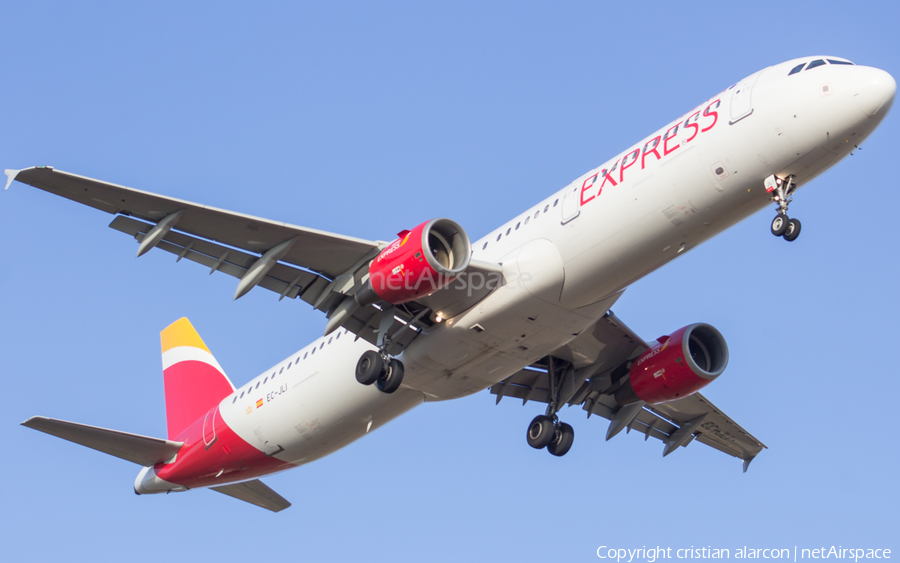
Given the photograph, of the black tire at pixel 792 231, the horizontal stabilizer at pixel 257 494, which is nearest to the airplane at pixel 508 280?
the black tire at pixel 792 231

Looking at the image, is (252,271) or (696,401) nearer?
(252,271)

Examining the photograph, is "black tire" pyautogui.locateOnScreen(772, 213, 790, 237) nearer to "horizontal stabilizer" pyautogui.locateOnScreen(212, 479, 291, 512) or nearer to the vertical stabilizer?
"horizontal stabilizer" pyautogui.locateOnScreen(212, 479, 291, 512)

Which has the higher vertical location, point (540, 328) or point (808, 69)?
point (808, 69)

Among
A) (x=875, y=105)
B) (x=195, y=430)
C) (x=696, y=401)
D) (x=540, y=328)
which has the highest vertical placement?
(x=875, y=105)

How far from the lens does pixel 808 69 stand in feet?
58.6

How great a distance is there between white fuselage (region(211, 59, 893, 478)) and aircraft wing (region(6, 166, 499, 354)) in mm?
725

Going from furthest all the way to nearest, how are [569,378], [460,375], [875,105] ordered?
1. [569,378]
2. [460,375]
3. [875,105]

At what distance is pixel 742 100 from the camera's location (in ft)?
59.8

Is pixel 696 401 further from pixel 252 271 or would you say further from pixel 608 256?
pixel 252 271

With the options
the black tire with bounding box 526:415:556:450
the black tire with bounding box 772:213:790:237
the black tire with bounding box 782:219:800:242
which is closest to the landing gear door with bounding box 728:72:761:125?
the black tire with bounding box 772:213:790:237

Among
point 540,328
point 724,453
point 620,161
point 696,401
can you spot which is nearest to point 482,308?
point 540,328

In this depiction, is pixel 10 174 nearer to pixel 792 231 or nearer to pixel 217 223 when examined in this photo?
pixel 217 223

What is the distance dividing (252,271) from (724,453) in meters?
16.5

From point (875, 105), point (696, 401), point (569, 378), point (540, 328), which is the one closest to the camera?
point (875, 105)
